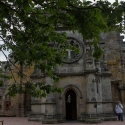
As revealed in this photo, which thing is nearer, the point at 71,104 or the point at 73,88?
the point at 73,88

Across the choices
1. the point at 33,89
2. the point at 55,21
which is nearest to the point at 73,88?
the point at 33,89

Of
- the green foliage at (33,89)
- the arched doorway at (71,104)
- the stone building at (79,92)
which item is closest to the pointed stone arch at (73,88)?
the stone building at (79,92)

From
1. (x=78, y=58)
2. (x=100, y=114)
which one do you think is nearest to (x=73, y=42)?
(x=78, y=58)

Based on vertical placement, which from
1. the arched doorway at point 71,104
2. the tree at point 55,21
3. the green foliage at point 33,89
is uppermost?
the tree at point 55,21

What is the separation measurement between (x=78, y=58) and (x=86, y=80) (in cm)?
216

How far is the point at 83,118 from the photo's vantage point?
1538 centimetres

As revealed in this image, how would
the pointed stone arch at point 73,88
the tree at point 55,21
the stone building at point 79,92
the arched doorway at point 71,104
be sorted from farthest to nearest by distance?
the arched doorway at point 71,104 → the pointed stone arch at point 73,88 → the stone building at point 79,92 → the tree at point 55,21

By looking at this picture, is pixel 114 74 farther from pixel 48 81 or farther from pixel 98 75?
pixel 48 81

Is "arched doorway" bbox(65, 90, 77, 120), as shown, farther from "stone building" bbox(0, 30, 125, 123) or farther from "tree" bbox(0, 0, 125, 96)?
"tree" bbox(0, 0, 125, 96)

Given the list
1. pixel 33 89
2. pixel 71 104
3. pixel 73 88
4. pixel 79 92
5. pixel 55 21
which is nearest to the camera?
pixel 55 21

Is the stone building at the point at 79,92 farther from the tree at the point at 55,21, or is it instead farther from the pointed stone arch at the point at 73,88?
the tree at the point at 55,21

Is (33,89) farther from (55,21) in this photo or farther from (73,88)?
(73,88)

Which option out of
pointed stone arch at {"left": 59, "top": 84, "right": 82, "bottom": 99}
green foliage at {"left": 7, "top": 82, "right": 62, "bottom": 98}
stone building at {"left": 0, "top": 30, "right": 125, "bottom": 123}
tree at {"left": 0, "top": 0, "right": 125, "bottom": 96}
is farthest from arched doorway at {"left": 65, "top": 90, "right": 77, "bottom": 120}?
tree at {"left": 0, "top": 0, "right": 125, "bottom": 96}

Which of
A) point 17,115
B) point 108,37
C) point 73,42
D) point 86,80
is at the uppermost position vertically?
point 108,37
